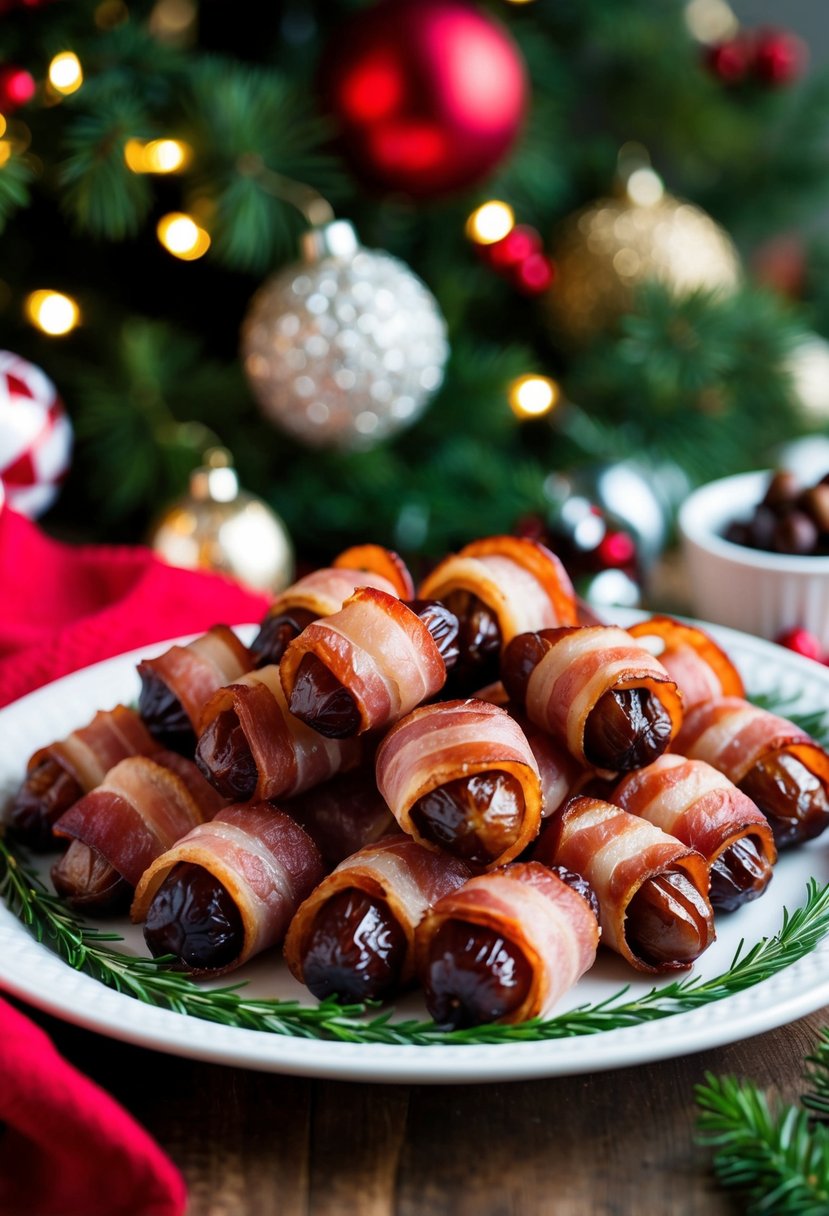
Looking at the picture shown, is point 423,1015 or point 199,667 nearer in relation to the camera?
point 423,1015

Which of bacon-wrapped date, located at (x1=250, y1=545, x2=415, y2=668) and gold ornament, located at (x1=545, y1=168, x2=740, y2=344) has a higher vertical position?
gold ornament, located at (x1=545, y1=168, x2=740, y2=344)

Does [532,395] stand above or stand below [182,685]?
above

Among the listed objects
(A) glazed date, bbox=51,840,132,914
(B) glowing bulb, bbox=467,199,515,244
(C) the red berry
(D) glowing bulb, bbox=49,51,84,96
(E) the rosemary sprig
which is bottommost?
(E) the rosemary sprig

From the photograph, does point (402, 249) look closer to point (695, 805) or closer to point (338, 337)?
point (338, 337)

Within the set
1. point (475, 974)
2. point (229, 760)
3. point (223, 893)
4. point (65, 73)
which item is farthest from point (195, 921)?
point (65, 73)

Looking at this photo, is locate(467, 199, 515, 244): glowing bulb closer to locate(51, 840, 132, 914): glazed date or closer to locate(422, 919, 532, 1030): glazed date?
locate(51, 840, 132, 914): glazed date

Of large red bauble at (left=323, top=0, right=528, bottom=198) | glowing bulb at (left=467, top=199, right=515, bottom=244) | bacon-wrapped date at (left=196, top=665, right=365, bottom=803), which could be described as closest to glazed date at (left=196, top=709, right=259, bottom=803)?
bacon-wrapped date at (left=196, top=665, right=365, bottom=803)

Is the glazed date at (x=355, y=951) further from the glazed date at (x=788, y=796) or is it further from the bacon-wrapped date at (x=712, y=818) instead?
the glazed date at (x=788, y=796)
